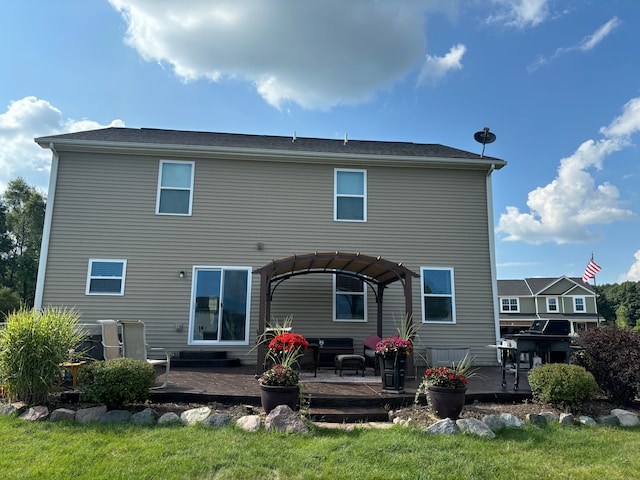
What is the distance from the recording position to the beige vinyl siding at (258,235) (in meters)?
9.81

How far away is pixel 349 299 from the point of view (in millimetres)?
10352

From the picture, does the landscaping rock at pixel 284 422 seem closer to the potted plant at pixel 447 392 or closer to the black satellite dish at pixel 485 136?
the potted plant at pixel 447 392

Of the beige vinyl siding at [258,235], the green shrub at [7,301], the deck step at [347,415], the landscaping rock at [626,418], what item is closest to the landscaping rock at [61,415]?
the deck step at [347,415]

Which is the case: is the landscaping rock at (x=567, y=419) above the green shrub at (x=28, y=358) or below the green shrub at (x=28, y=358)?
below

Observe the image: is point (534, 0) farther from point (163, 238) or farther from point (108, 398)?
point (108, 398)

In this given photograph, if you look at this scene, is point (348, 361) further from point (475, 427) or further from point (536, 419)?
point (536, 419)

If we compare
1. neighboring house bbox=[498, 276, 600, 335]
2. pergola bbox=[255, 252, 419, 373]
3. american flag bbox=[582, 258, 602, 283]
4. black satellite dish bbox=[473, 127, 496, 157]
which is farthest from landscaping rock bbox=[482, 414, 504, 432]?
neighboring house bbox=[498, 276, 600, 335]

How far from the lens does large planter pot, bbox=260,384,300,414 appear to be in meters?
5.19

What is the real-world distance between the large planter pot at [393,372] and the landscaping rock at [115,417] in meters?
3.56

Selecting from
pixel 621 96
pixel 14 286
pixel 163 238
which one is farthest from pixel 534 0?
pixel 14 286

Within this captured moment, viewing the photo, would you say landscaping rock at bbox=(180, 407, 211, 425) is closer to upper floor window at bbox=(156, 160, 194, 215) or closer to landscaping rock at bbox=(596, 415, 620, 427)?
landscaping rock at bbox=(596, 415, 620, 427)

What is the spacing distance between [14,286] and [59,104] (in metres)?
22.7

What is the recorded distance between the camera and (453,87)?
37.8ft

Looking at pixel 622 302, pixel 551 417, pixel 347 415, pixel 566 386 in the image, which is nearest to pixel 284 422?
pixel 347 415
